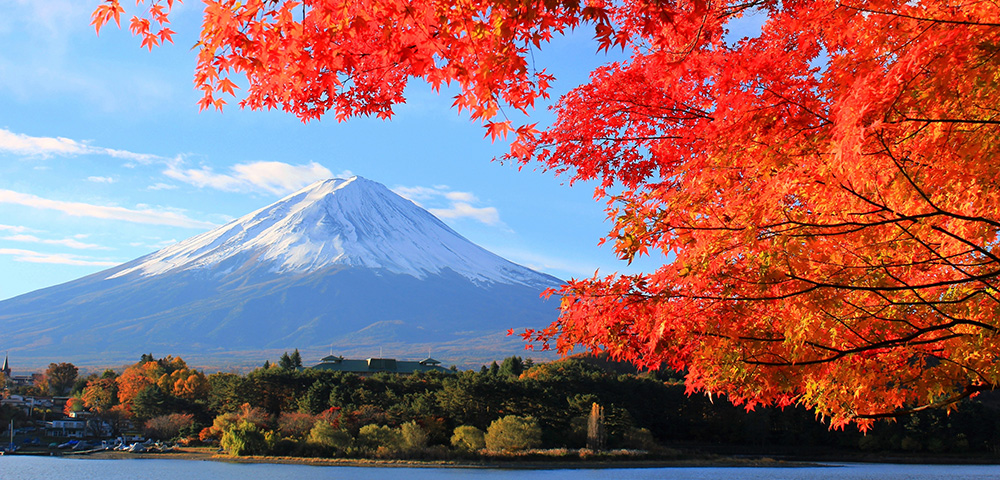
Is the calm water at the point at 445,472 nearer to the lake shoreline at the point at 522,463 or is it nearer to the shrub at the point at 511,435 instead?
the lake shoreline at the point at 522,463

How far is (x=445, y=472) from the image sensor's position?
40.2m

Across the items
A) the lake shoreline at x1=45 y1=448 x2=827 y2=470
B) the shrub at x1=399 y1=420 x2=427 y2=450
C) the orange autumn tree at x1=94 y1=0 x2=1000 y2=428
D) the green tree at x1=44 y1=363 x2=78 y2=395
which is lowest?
the lake shoreline at x1=45 y1=448 x2=827 y2=470

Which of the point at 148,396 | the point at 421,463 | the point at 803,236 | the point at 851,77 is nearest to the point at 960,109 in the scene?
the point at 851,77

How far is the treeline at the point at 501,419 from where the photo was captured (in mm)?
45125

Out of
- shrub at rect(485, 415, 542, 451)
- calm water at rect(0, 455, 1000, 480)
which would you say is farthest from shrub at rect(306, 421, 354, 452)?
shrub at rect(485, 415, 542, 451)

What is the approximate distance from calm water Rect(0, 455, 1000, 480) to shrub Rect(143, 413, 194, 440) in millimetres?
9619

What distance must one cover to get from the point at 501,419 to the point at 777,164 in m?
43.1

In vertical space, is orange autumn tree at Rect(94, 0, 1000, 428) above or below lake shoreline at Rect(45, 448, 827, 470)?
above

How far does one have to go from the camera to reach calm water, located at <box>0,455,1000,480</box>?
124 feet

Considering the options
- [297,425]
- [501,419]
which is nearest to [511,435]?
[501,419]

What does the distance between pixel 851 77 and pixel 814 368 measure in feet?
7.63

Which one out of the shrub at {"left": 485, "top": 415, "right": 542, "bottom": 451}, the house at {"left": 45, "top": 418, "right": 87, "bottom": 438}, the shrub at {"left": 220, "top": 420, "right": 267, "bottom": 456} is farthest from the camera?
the house at {"left": 45, "top": 418, "right": 87, "bottom": 438}

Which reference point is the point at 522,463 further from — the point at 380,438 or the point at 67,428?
the point at 67,428

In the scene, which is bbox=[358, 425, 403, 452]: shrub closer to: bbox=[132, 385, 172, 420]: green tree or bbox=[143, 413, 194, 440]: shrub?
bbox=[143, 413, 194, 440]: shrub
